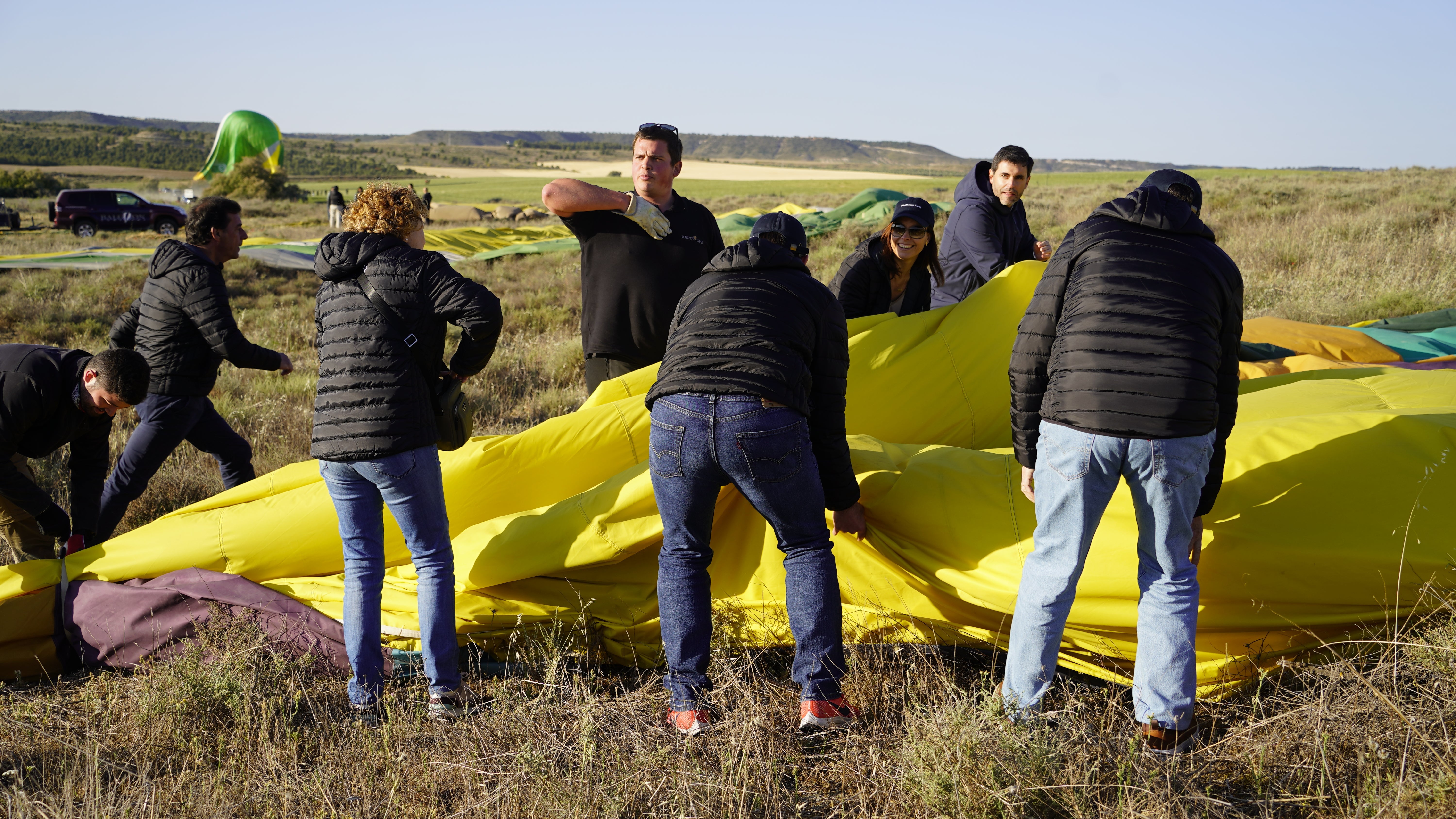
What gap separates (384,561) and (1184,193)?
2698 millimetres

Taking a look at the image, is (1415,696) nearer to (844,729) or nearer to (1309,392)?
(1309,392)

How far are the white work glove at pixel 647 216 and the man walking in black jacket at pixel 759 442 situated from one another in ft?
3.25

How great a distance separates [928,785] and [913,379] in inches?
79.8

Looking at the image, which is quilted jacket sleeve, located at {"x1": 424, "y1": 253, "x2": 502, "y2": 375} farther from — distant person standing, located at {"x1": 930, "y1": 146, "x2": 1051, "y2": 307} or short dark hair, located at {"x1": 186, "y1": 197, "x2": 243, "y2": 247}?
distant person standing, located at {"x1": 930, "y1": 146, "x2": 1051, "y2": 307}

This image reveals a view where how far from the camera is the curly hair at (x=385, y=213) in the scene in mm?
2828

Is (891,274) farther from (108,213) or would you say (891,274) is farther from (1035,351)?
(108,213)

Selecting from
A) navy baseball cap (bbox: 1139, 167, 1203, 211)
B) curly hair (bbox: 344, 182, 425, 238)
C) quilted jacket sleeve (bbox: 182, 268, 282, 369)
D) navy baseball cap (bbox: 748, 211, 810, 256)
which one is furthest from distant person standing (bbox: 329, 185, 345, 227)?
navy baseball cap (bbox: 1139, 167, 1203, 211)

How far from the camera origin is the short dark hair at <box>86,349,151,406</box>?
3297mm

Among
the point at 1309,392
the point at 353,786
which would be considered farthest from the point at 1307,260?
the point at 353,786

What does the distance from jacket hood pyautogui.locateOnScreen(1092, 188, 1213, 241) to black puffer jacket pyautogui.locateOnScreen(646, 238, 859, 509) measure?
797 mm

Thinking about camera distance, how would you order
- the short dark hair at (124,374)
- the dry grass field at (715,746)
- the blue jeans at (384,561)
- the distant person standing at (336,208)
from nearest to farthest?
the dry grass field at (715,746), the blue jeans at (384,561), the short dark hair at (124,374), the distant person standing at (336,208)

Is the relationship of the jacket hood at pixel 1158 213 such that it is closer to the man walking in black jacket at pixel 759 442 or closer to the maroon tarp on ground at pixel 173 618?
the man walking in black jacket at pixel 759 442

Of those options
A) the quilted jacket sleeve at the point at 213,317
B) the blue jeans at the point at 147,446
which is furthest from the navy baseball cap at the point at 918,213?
the blue jeans at the point at 147,446

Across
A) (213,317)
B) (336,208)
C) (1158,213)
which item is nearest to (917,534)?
(1158,213)
